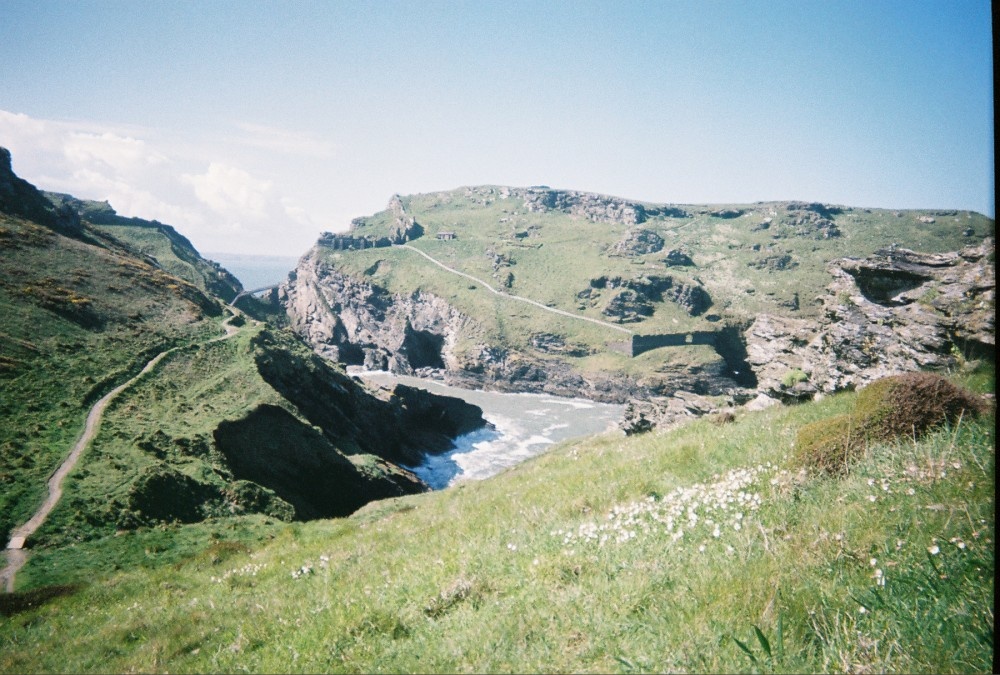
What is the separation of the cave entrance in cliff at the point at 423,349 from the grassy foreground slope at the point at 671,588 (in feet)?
526

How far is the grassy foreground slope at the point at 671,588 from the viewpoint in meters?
3.20

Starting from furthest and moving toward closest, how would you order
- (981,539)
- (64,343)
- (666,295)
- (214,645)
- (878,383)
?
(666,295), (64,343), (878,383), (214,645), (981,539)

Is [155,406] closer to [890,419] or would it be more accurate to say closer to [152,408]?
[152,408]

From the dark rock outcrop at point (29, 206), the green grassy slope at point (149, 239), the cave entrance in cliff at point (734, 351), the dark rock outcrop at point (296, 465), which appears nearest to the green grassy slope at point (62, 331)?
the dark rock outcrop at point (29, 206)

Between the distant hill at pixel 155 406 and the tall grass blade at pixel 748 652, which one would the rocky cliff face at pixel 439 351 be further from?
the tall grass blade at pixel 748 652

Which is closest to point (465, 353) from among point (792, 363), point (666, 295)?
point (666, 295)

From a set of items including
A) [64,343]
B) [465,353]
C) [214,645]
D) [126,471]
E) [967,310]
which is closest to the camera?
[214,645]

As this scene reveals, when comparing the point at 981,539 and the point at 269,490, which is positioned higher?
the point at 981,539

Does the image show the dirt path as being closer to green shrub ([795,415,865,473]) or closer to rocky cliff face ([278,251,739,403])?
green shrub ([795,415,865,473])

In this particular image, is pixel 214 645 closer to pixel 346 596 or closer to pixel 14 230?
pixel 346 596

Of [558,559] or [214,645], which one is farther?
[214,645]

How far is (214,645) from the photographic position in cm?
626

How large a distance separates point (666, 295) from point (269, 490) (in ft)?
530

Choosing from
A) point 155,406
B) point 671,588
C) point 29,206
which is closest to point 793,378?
Result: point 671,588
